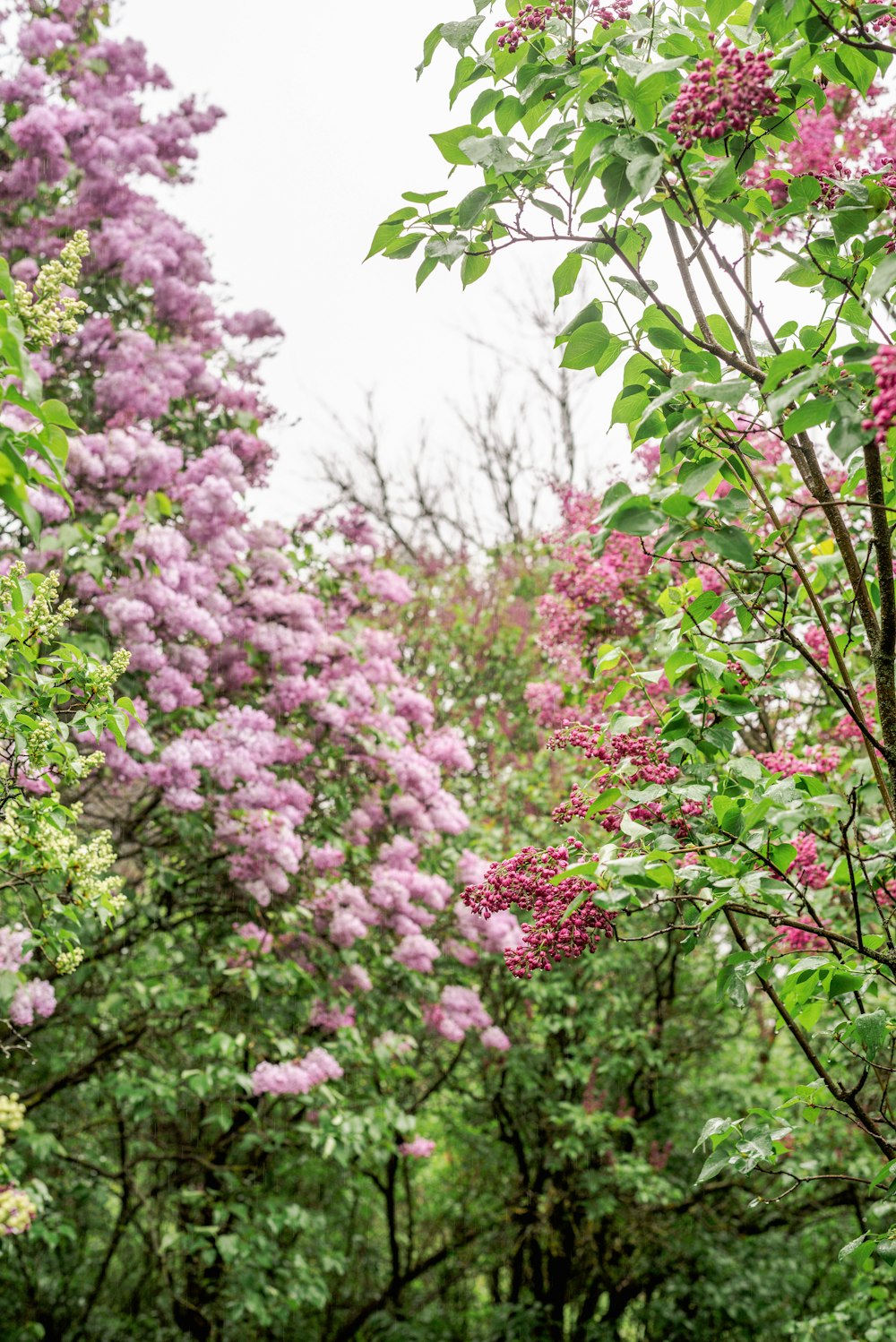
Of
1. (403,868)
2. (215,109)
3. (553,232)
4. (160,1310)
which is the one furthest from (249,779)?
(160,1310)

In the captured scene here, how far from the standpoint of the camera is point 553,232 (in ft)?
5.53

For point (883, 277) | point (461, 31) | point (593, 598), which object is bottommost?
point (883, 277)

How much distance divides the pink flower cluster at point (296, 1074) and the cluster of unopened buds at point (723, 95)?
12.6 feet

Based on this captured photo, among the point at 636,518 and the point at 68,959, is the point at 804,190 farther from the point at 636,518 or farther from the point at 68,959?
the point at 68,959

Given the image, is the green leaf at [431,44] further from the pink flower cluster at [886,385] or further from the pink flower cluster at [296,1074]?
the pink flower cluster at [296,1074]

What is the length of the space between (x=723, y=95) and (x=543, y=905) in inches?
46.0

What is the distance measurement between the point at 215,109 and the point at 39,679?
4.36 meters

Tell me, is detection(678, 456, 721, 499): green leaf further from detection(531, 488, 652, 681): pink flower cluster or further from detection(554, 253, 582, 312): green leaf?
detection(531, 488, 652, 681): pink flower cluster

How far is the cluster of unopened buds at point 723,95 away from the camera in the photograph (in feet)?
4.40

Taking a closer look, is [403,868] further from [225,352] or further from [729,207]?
[729,207]

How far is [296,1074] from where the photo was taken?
4246mm

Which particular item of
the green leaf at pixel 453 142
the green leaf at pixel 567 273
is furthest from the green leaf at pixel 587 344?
the green leaf at pixel 453 142

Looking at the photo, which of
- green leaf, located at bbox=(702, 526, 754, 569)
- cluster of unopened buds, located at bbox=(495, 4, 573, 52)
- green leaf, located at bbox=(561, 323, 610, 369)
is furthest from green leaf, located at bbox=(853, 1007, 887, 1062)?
cluster of unopened buds, located at bbox=(495, 4, 573, 52)

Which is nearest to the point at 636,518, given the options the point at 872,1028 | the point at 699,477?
the point at 699,477
